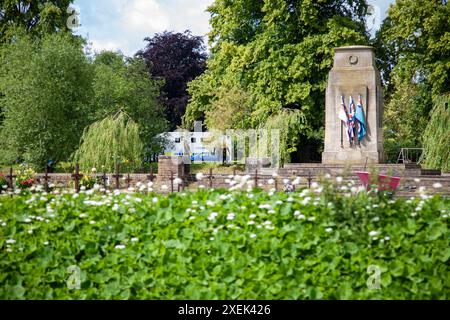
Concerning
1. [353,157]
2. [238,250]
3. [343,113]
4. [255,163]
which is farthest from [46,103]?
[238,250]

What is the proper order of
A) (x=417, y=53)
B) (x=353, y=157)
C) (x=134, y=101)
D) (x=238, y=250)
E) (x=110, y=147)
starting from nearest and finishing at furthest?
(x=238, y=250)
(x=353, y=157)
(x=110, y=147)
(x=417, y=53)
(x=134, y=101)

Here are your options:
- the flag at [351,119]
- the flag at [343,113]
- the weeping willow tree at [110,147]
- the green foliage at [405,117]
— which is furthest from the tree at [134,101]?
the flag at [351,119]

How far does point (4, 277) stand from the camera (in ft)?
21.9

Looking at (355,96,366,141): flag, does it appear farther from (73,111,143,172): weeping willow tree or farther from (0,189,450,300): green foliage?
(0,189,450,300): green foliage

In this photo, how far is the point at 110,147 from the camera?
2567 cm

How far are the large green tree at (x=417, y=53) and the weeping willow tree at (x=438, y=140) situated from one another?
4.93ft

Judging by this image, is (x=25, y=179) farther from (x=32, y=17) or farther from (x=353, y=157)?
(x=32, y=17)

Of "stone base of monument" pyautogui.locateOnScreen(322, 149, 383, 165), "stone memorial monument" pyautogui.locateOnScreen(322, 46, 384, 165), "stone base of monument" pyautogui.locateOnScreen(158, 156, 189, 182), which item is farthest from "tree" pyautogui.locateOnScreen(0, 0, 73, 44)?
"stone base of monument" pyautogui.locateOnScreen(322, 149, 383, 165)

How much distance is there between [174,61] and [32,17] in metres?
13.5

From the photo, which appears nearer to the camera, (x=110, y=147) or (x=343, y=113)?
(x=343, y=113)

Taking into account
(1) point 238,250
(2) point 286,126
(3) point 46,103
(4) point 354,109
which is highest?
(3) point 46,103

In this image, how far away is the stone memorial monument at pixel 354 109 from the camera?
2231 centimetres

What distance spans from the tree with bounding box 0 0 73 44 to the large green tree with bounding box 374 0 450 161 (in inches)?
791

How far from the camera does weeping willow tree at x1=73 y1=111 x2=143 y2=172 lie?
2548cm
